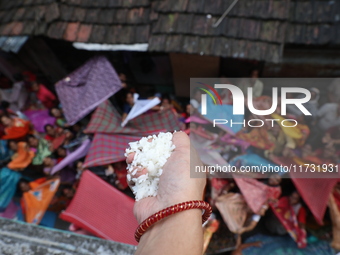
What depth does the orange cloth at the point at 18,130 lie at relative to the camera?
4.88 m

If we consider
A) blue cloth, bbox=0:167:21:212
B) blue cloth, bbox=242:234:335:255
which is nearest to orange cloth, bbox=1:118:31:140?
blue cloth, bbox=0:167:21:212

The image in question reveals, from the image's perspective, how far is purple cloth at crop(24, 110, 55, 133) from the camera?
17.6 ft

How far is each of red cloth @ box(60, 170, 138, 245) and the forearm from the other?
7.67 feet

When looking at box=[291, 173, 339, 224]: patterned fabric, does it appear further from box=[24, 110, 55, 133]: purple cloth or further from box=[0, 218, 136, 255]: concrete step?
box=[24, 110, 55, 133]: purple cloth

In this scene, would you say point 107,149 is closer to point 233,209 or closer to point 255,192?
point 233,209

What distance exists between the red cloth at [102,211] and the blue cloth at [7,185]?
1626 mm

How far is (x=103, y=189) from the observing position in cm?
377

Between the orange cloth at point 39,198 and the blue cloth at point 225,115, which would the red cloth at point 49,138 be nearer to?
the orange cloth at point 39,198

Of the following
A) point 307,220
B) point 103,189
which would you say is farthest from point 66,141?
point 307,220

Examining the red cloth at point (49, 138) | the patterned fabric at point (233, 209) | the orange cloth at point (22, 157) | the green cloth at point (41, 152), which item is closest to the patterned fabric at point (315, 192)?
the patterned fabric at point (233, 209)

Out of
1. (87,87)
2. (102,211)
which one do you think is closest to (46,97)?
(87,87)

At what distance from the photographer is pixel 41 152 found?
4828mm

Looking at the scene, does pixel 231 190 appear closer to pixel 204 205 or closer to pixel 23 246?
pixel 204 205

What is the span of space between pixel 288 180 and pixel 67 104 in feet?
13.5
